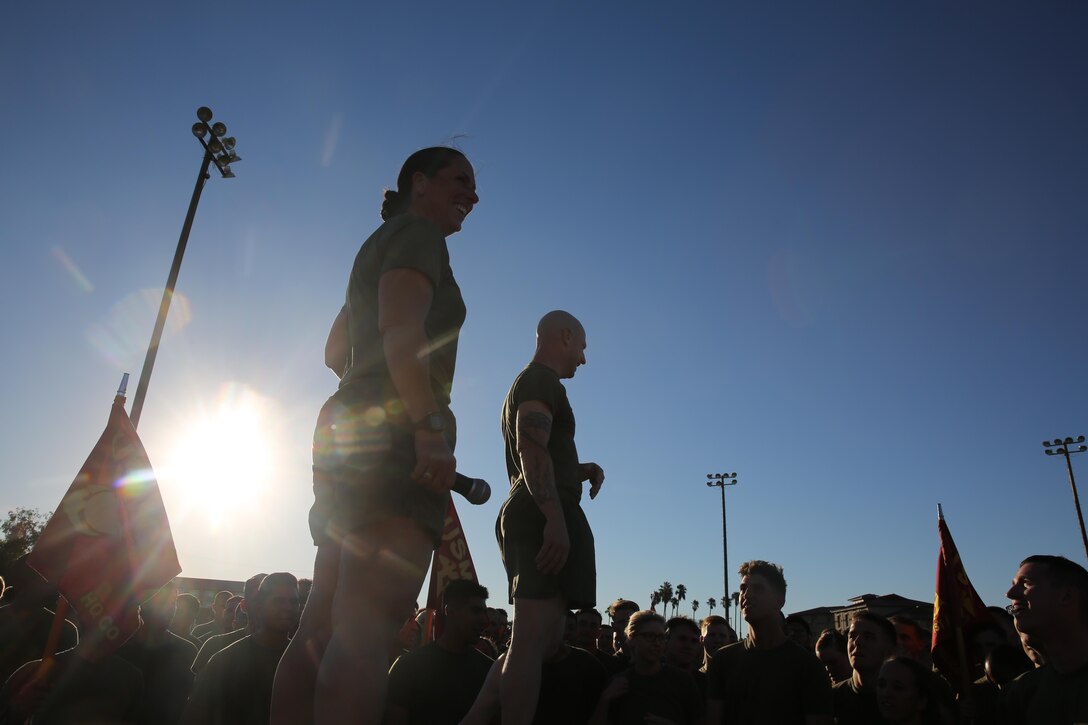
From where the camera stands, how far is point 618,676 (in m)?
5.42

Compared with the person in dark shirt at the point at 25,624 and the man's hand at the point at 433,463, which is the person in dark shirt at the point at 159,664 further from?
the man's hand at the point at 433,463

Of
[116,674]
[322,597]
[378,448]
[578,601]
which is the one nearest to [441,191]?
[378,448]

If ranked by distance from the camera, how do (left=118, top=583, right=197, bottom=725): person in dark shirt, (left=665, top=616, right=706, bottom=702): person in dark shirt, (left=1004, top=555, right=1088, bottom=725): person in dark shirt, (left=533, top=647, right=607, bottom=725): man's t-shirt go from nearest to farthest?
(left=1004, top=555, right=1088, bottom=725): person in dark shirt, (left=118, top=583, right=197, bottom=725): person in dark shirt, (left=533, top=647, right=607, bottom=725): man's t-shirt, (left=665, top=616, right=706, bottom=702): person in dark shirt

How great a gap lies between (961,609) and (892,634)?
1492 mm

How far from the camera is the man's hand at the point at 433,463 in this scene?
1950 millimetres

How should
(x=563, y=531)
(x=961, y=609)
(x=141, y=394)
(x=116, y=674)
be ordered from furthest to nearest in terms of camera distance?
(x=141, y=394) → (x=961, y=609) → (x=116, y=674) → (x=563, y=531)

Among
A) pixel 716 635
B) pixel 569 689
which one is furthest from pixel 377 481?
pixel 716 635

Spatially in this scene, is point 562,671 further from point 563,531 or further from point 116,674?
point 116,674

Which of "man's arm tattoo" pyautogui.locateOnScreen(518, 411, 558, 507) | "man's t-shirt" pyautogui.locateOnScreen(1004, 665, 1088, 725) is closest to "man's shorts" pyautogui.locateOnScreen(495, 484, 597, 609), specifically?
"man's arm tattoo" pyautogui.locateOnScreen(518, 411, 558, 507)

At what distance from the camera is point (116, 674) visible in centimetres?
471

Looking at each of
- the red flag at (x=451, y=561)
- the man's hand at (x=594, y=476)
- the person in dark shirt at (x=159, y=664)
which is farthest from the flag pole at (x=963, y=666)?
the person in dark shirt at (x=159, y=664)

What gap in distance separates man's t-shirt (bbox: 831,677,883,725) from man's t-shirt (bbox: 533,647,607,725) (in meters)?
1.79

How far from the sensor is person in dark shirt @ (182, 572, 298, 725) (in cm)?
433

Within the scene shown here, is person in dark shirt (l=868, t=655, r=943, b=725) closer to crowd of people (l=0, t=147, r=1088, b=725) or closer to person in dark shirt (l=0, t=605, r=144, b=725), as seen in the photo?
crowd of people (l=0, t=147, r=1088, b=725)
